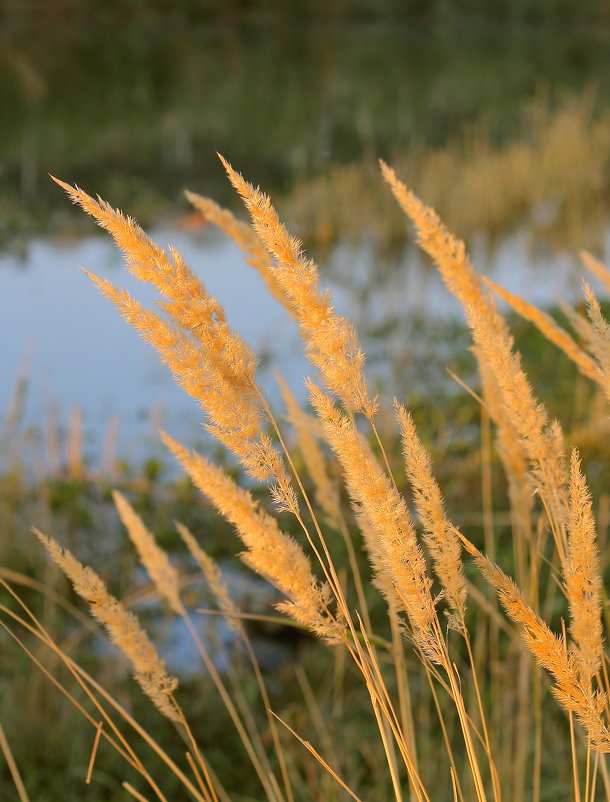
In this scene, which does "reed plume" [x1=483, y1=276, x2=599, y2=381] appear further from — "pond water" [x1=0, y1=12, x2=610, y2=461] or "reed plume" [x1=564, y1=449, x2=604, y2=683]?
"pond water" [x1=0, y1=12, x2=610, y2=461]

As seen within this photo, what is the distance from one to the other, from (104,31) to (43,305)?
Result: 2204 centimetres

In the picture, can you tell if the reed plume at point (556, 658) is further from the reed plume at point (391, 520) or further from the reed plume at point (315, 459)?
the reed plume at point (315, 459)

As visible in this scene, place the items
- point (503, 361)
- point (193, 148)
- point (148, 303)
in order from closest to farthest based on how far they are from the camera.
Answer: point (503, 361) → point (148, 303) → point (193, 148)

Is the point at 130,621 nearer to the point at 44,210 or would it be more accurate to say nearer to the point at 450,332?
the point at 450,332

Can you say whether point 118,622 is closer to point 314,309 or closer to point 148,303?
point 314,309

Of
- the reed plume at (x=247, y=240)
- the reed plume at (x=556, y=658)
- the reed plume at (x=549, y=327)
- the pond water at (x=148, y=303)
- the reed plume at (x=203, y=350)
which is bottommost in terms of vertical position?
the reed plume at (x=556, y=658)

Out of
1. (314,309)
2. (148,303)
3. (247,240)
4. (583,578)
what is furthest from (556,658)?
(148,303)

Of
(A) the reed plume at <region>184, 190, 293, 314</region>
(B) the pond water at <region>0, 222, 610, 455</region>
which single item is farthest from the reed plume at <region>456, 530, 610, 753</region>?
(B) the pond water at <region>0, 222, 610, 455</region>

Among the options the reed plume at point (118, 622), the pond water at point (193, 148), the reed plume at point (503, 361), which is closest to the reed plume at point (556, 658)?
the reed plume at point (503, 361)

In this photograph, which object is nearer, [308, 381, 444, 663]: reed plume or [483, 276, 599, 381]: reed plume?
[308, 381, 444, 663]: reed plume

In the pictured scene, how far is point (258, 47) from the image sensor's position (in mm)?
25344

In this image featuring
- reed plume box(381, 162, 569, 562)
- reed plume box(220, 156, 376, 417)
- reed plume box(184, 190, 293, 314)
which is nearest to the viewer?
reed plume box(220, 156, 376, 417)

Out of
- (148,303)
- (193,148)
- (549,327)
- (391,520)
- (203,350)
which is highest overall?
(193,148)

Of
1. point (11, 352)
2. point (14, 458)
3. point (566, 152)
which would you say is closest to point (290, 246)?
point (14, 458)
